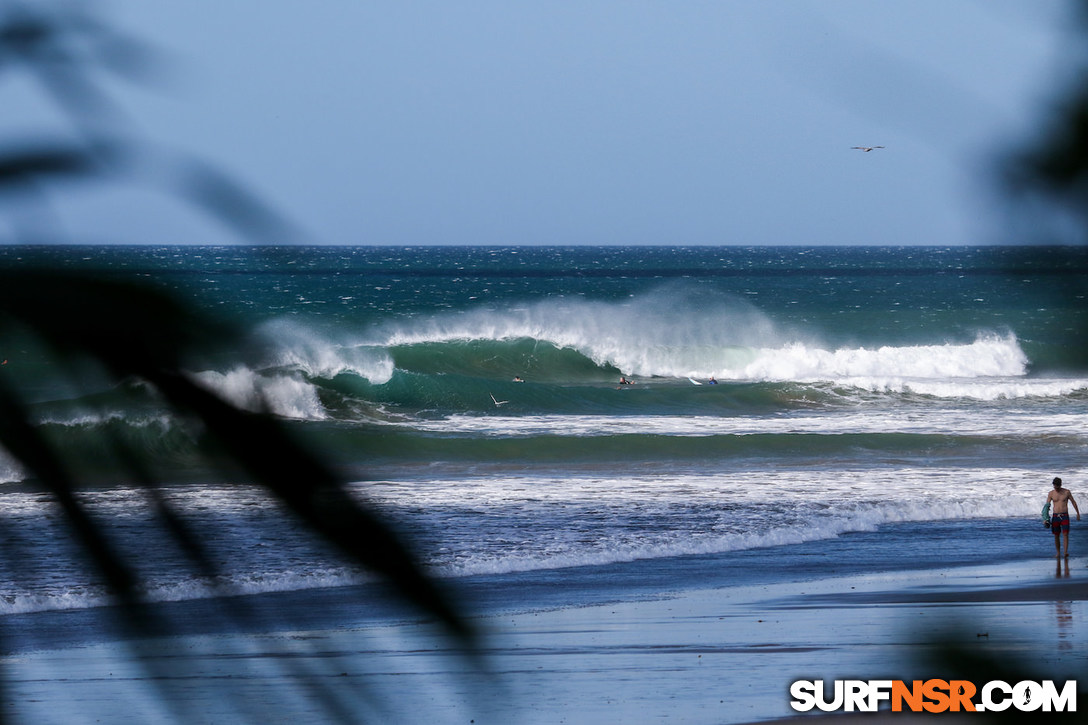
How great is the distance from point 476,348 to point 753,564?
21.1 meters

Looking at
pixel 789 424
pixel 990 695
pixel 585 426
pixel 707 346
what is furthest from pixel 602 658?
pixel 707 346

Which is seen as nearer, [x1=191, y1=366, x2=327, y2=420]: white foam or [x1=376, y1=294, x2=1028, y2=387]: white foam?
[x1=191, y1=366, x2=327, y2=420]: white foam

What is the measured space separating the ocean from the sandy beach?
0.03m

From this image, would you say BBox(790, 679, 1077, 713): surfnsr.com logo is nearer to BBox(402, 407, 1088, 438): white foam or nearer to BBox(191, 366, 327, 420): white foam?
BBox(191, 366, 327, 420): white foam

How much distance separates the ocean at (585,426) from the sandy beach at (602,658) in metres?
0.03

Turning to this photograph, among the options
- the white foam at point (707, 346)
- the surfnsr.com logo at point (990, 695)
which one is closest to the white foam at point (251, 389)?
the surfnsr.com logo at point (990, 695)

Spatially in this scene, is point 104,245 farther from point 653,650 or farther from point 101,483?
point 653,650

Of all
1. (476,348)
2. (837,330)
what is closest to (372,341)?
(476,348)

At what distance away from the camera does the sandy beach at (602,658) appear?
1.13 ft

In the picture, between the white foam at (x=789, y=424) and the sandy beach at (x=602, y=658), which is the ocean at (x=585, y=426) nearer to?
the sandy beach at (x=602, y=658)

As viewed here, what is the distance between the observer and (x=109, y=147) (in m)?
0.37

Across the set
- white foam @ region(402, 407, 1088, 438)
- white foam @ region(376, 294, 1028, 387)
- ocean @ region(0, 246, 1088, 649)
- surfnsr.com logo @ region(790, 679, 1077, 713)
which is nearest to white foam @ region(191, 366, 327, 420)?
ocean @ region(0, 246, 1088, 649)

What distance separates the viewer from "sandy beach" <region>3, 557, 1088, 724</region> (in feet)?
1.13

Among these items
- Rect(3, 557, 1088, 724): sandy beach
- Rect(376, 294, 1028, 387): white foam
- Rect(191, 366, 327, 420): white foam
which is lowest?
Rect(3, 557, 1088, 724): sandy beach
